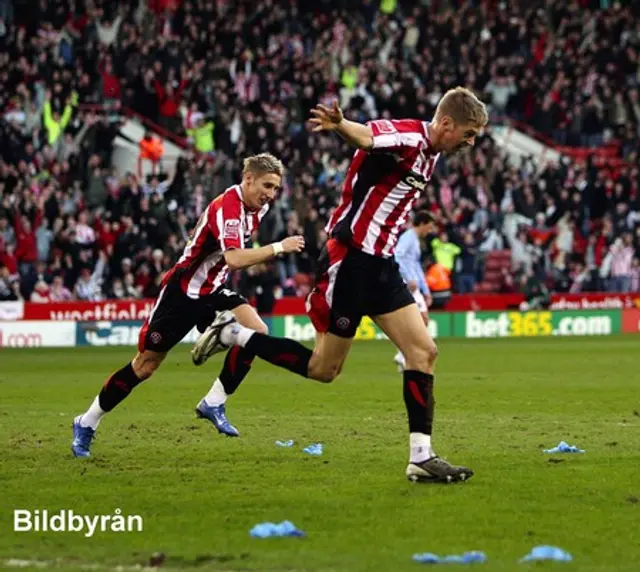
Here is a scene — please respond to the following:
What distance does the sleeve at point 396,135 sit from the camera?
891 cm

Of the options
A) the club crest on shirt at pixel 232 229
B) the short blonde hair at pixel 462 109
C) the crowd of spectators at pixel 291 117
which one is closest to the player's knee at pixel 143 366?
the club crest on shirt at pixel 232 229

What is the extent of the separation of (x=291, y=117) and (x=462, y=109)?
2481cm

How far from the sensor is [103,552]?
23.0 ft

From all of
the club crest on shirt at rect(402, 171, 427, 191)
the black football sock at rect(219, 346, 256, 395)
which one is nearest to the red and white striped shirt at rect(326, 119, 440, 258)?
the club crest on shirt at rect(402, 171, 427, 191)

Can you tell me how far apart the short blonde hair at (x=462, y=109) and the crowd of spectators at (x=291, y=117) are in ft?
63.2

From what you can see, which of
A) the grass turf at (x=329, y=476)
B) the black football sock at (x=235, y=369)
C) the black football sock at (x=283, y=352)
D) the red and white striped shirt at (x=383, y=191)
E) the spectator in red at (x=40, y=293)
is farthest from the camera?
the spectator in red at (x=40, y=293)

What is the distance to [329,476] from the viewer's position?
9633mm

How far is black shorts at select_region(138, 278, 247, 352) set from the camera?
11.0 meters

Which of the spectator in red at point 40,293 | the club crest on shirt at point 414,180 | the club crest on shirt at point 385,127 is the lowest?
the spectator in red at point 40,293

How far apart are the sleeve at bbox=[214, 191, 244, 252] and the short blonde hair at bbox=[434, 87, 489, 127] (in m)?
2.17

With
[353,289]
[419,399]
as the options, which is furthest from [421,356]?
[353,289]

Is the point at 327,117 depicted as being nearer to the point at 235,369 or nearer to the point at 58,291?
the point at 235,369

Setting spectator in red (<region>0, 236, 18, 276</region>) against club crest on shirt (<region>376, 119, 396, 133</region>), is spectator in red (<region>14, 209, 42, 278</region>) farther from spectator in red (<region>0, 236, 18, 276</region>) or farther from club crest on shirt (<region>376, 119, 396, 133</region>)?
club crest on shirt (<region>376, 119, 396, 133</region>)

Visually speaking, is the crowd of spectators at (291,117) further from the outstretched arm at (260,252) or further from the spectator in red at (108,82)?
the outstretched arm at (260,252)
